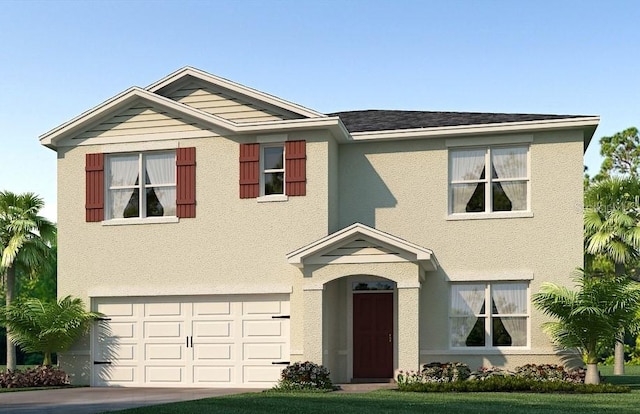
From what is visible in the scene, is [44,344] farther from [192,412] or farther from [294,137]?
[192,412]

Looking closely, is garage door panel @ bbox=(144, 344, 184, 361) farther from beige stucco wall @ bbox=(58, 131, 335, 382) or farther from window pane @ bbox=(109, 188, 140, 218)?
window pane @ bbox=(109, 188, 140, 218)

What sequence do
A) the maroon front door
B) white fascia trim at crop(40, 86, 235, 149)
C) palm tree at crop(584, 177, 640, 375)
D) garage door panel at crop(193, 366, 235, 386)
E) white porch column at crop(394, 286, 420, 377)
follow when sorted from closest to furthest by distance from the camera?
white porch column at crop(394, 286, 420, 377) < garage door panel at crop(193, 366, 235, 386) < the maroon front door < white fascia trim at crop(40, 86, 235, 149) < palm tree at crop(584, 177, 640, 375)

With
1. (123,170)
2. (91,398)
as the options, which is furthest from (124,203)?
(91,398)

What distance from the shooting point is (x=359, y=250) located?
70.3 feet

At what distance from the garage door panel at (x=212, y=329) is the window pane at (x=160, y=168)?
385cm

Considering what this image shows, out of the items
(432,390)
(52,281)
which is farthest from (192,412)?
(52,281)

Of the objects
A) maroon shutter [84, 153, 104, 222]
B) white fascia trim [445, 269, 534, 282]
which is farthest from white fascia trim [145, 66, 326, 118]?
white fascia trim [445, 269, 534, 282]

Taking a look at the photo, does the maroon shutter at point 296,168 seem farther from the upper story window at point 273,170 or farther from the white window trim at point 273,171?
the white window trim at point 273,171

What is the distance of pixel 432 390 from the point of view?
1947 centimetres

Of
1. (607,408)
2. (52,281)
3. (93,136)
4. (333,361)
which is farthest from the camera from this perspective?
(52,281)

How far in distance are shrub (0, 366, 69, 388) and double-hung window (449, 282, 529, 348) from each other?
10.2 metres

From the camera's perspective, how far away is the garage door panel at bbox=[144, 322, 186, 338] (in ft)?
76.7

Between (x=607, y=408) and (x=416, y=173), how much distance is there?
9.10 meters

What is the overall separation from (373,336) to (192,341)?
4714 mm
